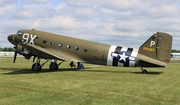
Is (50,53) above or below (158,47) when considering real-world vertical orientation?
below

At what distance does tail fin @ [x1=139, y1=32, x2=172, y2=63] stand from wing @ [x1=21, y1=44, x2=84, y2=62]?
6999 mm

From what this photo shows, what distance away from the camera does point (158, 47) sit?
2286 centimetres

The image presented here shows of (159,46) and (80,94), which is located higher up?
(159,46)

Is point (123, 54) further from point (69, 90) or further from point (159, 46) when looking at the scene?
point (69, 90)

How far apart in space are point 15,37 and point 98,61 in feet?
34.1

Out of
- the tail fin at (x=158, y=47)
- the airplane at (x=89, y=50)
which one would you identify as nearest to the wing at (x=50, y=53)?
the airplane at (x=89, y=50)

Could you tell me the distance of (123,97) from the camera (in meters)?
10.7

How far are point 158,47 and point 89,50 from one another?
23.5ft

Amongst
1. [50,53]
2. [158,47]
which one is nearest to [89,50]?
[50,53]

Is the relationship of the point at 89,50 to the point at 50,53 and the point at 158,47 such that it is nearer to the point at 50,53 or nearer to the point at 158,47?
the point at 50,53

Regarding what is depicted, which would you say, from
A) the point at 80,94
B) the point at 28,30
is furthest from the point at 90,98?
the point at 28,30

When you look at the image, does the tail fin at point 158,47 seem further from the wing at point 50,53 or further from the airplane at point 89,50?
the wing at point 50,53

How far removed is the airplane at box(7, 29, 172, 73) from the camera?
22766 millimetres

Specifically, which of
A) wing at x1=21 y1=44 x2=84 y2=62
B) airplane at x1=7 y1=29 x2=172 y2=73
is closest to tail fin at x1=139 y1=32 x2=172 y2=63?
airplane at x1=7 y1=29 x2=172 y2=73
